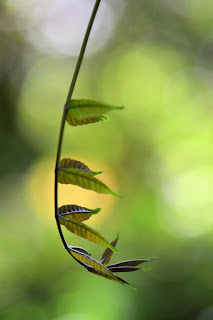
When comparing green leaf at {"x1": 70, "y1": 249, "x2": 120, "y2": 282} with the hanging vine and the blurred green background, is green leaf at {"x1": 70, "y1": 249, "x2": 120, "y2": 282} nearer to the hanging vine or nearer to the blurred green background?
the hanging vine

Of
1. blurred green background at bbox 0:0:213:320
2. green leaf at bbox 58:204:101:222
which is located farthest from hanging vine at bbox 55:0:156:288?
blurred green background at bbox 0:0:213:320

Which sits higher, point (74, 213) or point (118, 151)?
point (118, 151)

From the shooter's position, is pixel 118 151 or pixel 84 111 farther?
pixel 118 151

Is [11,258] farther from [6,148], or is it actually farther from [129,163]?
[129,163]

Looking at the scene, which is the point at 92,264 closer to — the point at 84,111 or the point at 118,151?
the point at 84,111

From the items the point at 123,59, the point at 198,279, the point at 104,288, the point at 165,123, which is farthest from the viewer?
the point at 123,59

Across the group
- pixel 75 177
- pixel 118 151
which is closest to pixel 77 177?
pixel 75 177

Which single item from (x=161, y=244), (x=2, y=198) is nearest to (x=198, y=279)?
(x=161, y=244)
